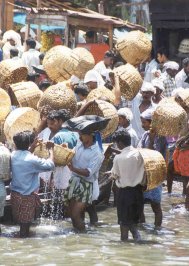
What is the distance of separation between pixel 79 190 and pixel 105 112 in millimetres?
1468

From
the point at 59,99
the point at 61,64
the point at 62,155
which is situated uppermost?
the point at 61,64

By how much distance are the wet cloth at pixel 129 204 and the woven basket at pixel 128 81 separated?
143 inches

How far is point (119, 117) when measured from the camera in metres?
A: 13.9

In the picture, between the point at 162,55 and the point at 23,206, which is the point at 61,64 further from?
the point at 162,55

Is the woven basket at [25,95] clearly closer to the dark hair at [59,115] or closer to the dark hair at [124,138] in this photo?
the dark hair at [59,115]

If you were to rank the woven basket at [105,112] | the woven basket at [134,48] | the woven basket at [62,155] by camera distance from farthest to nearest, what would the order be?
the woven basket at [134,48] < the woven basket at [105,112] < the woven basket at [62,155]

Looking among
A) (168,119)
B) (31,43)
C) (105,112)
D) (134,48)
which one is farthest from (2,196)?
(31,43)

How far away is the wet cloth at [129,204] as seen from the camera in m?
11.3

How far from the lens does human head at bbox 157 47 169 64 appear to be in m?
21.1

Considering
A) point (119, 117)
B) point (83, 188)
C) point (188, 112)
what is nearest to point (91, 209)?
point (83, 188)

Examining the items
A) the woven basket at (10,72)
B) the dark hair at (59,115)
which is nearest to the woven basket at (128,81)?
the woven basket at (10,72)

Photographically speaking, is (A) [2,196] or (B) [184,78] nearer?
(A) [2,196]

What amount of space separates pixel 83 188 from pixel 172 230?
1421mm

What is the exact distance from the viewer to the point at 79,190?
1177 cm
